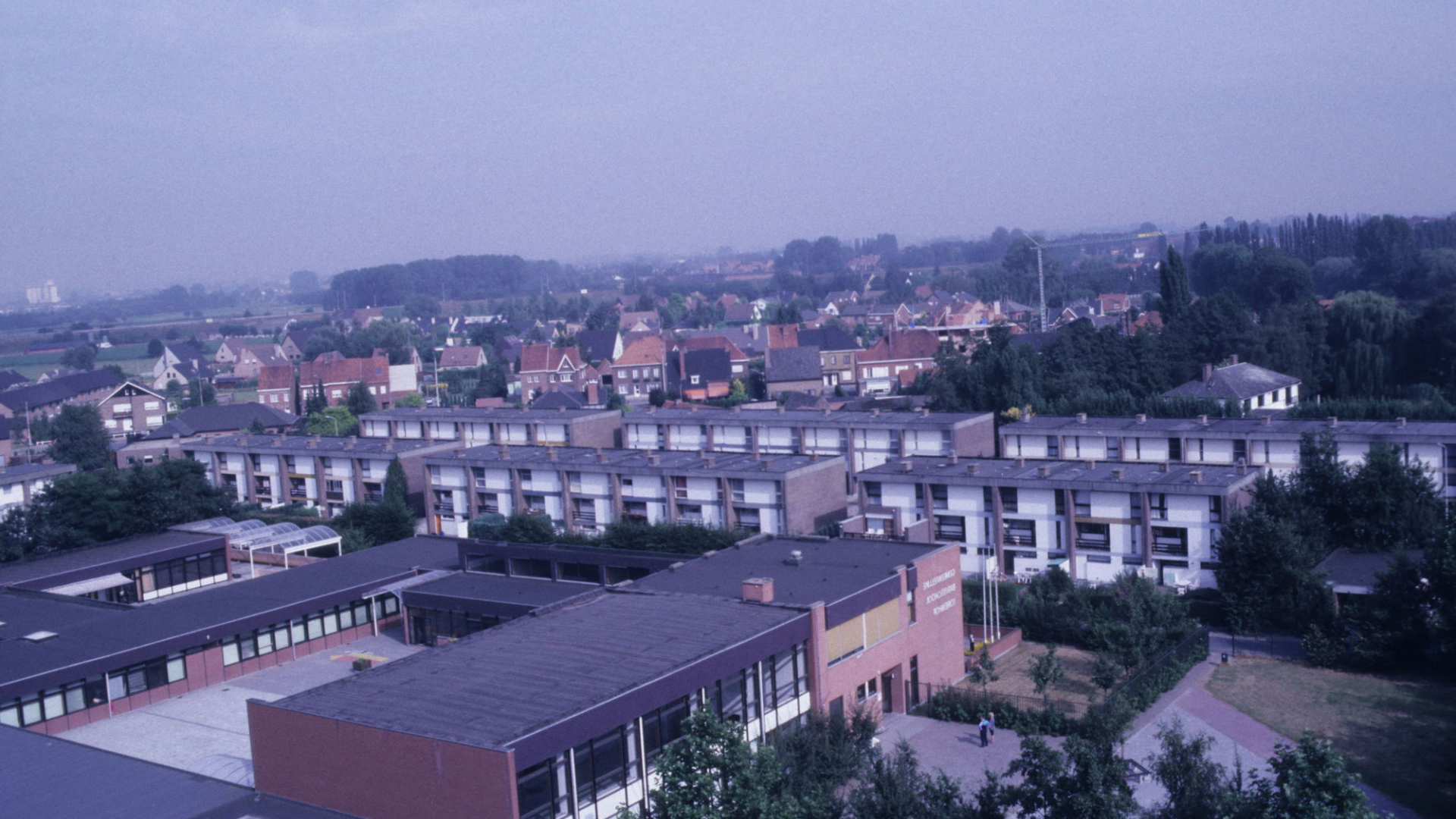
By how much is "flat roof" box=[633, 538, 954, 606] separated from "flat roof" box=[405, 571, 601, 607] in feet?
8.83

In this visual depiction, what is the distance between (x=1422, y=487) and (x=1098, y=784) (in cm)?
1767

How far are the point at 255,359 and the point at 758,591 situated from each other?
8375cm

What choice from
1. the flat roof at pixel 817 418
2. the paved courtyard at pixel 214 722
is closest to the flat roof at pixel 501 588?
the paved courtyard at pixel 214 722

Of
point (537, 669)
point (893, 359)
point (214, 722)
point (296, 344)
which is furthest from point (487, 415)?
point (296, 344)

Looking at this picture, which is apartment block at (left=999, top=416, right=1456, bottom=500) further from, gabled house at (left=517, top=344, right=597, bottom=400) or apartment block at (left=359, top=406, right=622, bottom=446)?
gabled house at (left=517, top=344, right=597, bottom=400)

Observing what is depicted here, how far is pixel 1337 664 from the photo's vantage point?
64.5 ft

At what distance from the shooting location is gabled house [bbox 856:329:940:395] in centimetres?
5881

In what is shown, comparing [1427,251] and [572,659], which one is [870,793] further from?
[1427,251]

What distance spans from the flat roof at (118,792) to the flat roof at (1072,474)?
57.7 feet

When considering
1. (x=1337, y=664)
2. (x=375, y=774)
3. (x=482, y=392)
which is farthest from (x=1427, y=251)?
(x=375, y=774)

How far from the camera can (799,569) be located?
19.4 meters

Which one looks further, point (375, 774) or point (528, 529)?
point (528, 529)

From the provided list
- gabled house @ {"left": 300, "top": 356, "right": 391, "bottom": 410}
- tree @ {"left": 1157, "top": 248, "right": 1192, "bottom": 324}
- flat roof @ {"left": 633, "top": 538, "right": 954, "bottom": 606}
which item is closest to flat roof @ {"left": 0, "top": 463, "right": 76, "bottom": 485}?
gabled house @ {"left": 300, "top": 356, "right": 391, "bottom": 410}

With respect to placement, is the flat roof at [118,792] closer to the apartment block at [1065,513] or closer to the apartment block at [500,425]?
the apartment block at [1065,513]
